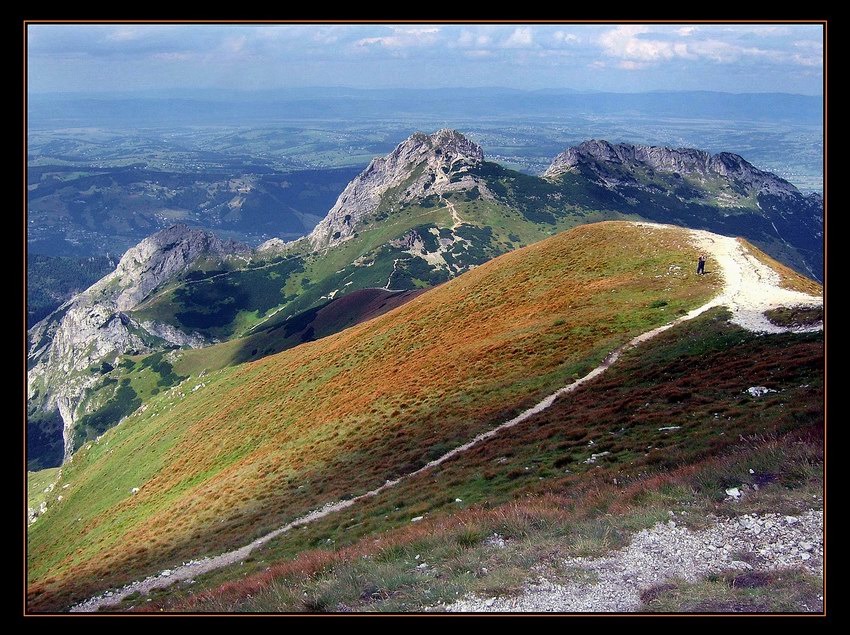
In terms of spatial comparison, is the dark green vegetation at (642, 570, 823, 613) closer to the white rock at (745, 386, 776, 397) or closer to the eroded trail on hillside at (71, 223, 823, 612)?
the white rock at (745, 386, 776, 397)

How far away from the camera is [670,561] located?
464 inches

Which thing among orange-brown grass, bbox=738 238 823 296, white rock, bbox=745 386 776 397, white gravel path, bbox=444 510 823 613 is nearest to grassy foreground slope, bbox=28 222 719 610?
orange-brown grass, bbox=738 238 823 296

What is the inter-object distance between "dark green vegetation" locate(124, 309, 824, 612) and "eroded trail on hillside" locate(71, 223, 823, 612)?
1.45 metres

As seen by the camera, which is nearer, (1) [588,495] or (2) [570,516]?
(2) [570,516]

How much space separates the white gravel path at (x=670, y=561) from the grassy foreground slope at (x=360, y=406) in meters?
17.9

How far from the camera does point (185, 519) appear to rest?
36344 mm

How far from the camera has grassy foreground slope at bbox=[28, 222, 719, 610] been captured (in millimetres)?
32219

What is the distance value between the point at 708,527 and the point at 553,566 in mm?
4049

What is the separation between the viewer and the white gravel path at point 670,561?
1084cm

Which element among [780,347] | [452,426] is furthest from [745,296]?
[452,426]

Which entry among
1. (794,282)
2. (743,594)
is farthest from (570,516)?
(794,282)

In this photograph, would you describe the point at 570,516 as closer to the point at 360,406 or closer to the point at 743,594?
the point at 743,594

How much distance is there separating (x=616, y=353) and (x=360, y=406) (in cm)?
2042

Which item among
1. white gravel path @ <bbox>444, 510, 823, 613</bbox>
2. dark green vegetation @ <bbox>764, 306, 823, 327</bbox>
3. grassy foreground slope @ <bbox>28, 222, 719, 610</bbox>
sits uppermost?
dark green vegetation @ <bbox>764, 306, 823, 327</bbox>
